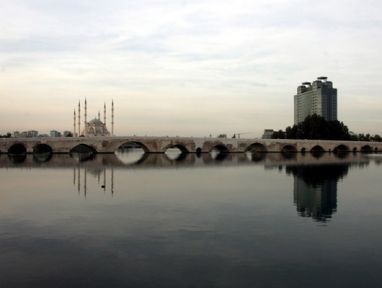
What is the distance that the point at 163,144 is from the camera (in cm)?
6175

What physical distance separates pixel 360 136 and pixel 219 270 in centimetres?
9855

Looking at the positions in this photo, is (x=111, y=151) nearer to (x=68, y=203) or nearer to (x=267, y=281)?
(x=68, y=203)

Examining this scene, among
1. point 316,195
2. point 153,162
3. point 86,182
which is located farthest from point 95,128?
point 316,195

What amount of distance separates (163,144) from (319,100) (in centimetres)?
8779

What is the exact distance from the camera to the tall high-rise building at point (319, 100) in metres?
138

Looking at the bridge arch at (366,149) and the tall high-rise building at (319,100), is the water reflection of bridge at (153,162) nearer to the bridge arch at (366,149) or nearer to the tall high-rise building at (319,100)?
the bridge arch at (366,149)

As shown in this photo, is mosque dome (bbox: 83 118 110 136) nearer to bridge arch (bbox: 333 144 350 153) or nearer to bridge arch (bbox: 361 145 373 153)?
bridge arch (bbox: 333 144 350 153)

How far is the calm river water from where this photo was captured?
843cm

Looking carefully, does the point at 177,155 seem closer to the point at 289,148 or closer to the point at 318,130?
the point at 289,148

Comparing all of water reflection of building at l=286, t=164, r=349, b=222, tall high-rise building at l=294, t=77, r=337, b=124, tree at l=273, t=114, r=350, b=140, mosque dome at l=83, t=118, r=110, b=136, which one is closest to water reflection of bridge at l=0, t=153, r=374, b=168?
water reflection of building at l=286, t=164, r=349, b=222

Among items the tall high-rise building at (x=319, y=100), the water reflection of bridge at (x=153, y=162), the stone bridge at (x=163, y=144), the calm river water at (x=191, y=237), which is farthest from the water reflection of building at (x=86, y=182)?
the tall high-rise building at (x=319, y=100)

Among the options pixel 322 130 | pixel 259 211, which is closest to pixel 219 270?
pixel 259 211

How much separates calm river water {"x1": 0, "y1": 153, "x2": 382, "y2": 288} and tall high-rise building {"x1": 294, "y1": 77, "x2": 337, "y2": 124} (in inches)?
4721

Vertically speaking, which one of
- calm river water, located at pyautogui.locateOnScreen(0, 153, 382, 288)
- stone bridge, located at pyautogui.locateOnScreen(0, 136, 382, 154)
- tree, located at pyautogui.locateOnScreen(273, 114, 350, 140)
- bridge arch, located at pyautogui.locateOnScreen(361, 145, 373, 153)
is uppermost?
tree, located at pyautogui.locateOnScreen(273, 114, 350, 140)
